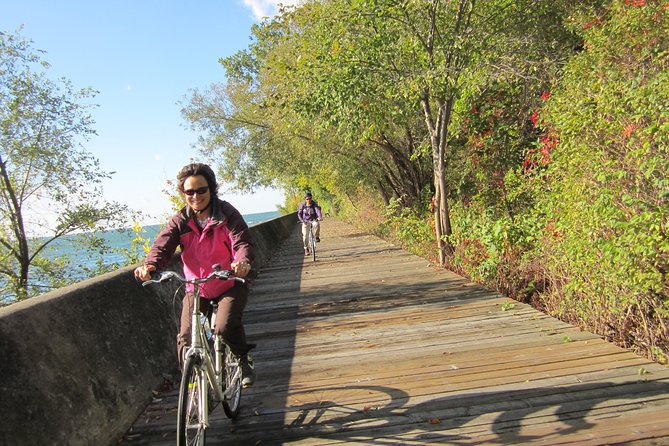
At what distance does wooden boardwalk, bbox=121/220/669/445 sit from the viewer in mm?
3074

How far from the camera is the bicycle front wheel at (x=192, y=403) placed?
261cm

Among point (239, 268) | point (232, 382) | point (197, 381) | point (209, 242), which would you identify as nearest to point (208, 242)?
point (209, 242)

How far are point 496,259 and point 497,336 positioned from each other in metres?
2.37

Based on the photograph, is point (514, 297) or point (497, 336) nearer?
point (497, 336)

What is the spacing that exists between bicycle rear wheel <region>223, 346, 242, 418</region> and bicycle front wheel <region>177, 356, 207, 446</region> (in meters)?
0.53

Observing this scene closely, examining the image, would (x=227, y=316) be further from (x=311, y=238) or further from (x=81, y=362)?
(x=311, y=238)

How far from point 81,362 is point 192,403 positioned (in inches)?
38.8

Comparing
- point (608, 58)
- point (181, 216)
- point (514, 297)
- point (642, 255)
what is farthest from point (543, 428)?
point (608, 58)

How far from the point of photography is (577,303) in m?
4.97

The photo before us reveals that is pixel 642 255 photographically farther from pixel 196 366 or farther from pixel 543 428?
pixel 196 366

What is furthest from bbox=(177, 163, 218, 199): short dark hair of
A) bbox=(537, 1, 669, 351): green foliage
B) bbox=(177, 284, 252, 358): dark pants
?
bbox=(537, 1, 669, 351): green foliage

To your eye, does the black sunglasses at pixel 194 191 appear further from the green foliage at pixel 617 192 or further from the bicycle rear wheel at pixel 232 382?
the green foliage at pixel 617 192

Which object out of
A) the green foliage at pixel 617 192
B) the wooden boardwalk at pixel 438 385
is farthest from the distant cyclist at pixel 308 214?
the green foliage at pixel 617 192

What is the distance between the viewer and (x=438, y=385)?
384cm
